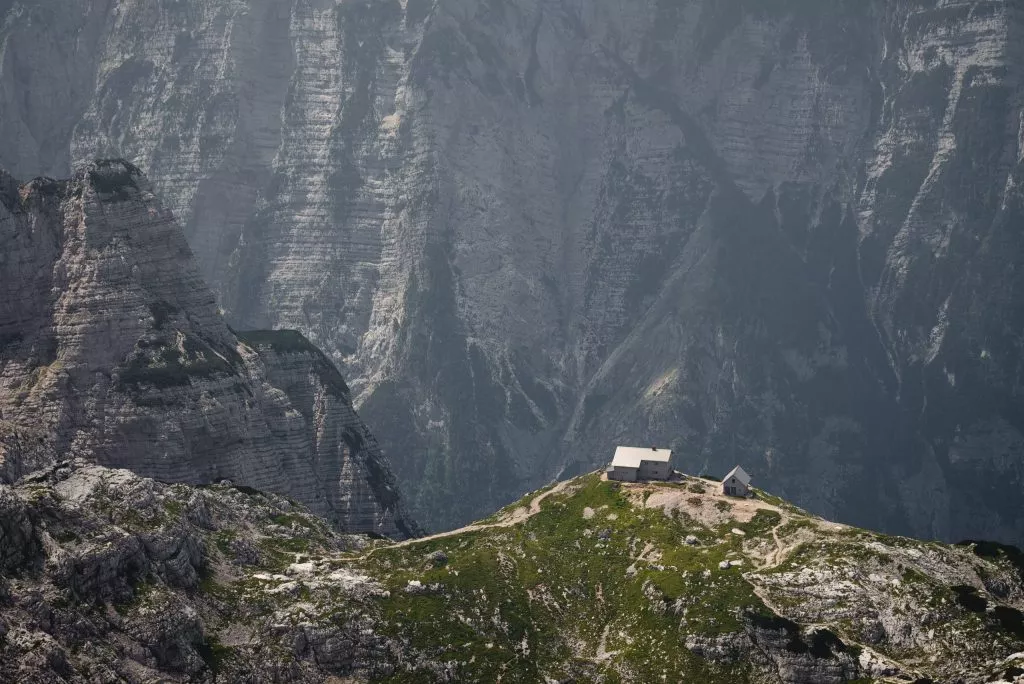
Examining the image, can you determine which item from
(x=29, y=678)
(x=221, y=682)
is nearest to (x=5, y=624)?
(x=29, y=678)

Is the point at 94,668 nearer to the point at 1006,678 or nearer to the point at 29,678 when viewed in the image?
the point at 29,678

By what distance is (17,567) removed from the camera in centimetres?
19450

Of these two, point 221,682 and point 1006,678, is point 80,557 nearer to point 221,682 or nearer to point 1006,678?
point 221,682

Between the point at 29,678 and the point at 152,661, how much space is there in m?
17.0

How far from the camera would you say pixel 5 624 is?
18588cm

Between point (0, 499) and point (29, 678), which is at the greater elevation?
point (0, 499)

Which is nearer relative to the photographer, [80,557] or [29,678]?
[29,678]

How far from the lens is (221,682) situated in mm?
199375

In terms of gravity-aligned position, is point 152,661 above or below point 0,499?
below

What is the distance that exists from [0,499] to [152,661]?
18.6 meters

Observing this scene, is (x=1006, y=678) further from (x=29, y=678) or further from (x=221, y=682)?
(x=29, y=678)

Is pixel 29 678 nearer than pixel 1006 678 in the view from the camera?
Yes

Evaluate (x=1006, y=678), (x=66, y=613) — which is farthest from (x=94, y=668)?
(x=1006, y=678)

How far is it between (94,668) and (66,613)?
623 cm
